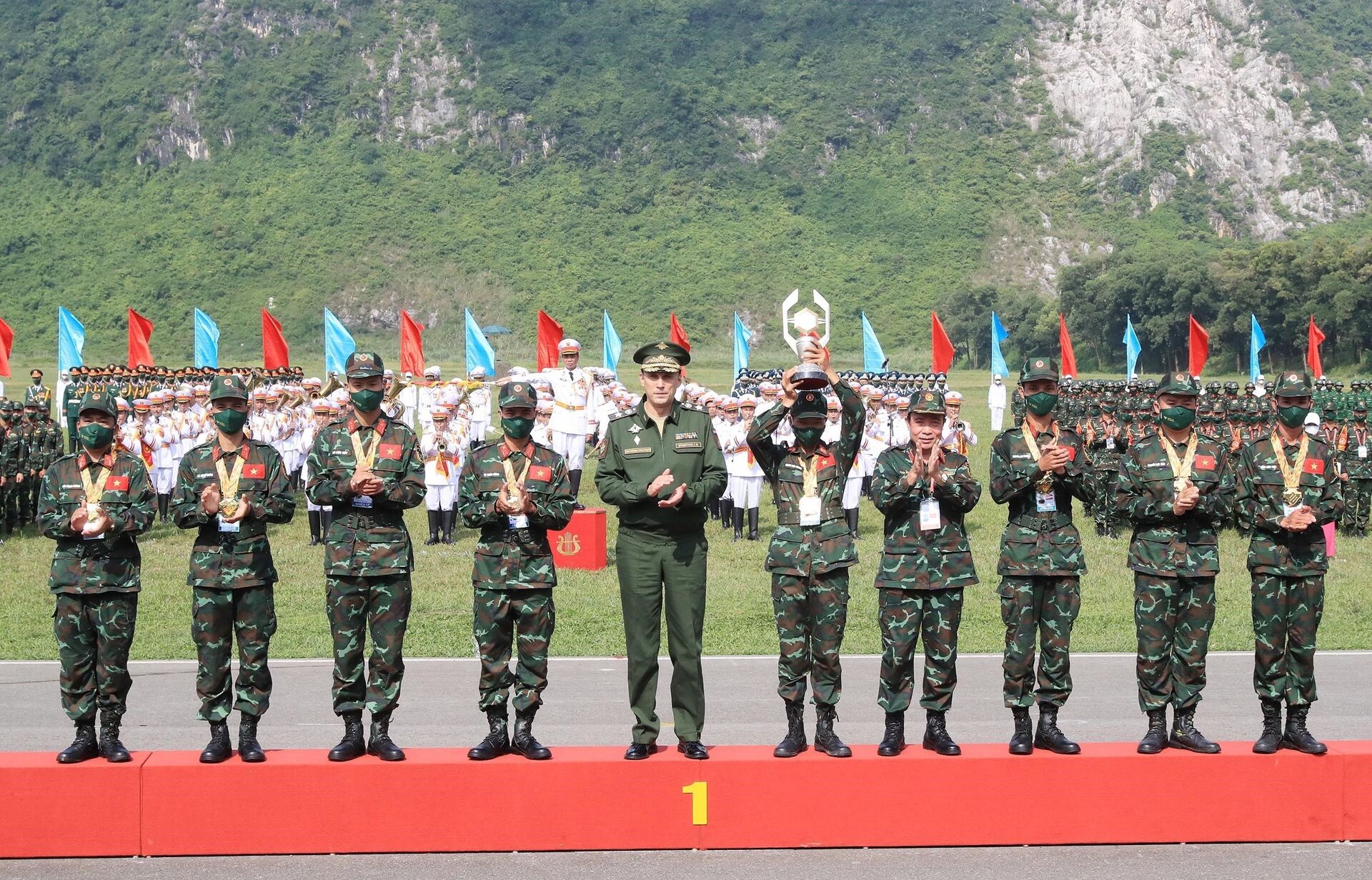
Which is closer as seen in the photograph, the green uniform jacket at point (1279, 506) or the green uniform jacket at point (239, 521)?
the green uniform jacket at point (239, 521)

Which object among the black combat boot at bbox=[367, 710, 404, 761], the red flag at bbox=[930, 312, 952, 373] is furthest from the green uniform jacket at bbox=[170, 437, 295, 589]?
the red flag at bbox=[930, 312, 952, 373]

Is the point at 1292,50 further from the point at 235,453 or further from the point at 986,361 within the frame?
the point at 235,453

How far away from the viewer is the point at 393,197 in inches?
3622

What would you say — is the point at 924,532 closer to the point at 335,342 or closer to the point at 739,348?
the point at 335,342

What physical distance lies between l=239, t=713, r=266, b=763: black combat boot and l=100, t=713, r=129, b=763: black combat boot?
1.83 ft

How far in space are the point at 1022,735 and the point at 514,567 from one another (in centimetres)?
282

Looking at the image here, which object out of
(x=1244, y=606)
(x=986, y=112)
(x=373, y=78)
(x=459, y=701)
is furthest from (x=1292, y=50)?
(x=459, y=701)

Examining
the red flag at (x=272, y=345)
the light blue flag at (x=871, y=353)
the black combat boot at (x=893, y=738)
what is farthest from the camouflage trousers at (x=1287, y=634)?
the light blue flag at (x=871, y=353)

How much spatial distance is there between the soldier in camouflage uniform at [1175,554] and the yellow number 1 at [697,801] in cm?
245

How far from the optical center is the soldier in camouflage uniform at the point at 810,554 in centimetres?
838

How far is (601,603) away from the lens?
52.8ft

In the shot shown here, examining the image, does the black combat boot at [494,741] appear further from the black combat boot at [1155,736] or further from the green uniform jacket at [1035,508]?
the black combat boot at [1155,736]

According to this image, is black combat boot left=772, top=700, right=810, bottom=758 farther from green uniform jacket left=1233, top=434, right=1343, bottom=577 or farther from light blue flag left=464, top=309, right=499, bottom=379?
light blue flag left=464, top=309, right=499, bottom=379

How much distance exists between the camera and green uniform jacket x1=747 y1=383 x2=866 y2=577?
8.45 meters
